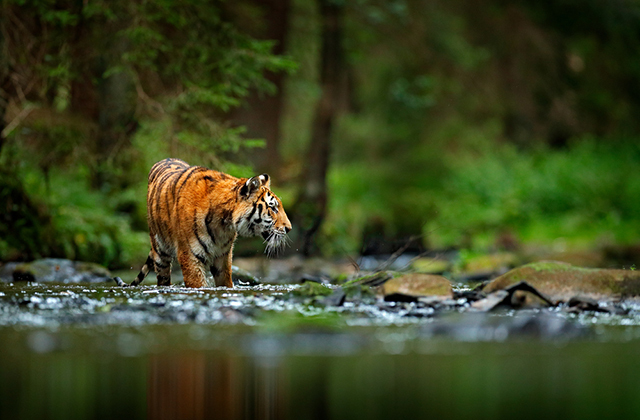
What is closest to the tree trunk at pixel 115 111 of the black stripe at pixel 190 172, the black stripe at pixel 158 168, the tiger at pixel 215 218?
the black stripe at pixel 158 168

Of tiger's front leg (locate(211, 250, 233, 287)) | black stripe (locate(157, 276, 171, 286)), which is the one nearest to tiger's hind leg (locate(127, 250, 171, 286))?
black stripe (locate(157, 276, 171, 286))

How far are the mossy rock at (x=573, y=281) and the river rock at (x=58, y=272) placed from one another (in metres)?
4.75

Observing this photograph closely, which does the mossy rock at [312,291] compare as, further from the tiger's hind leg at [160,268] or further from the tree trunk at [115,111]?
the tree trunk at [115,111]

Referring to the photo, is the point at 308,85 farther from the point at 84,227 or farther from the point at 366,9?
the point at 84,227

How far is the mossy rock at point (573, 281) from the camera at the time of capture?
20.6 ft

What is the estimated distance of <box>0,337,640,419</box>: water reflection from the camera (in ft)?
10.4

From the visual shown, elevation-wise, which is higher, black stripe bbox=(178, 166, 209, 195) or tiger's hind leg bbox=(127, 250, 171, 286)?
black stripe bbox=(178, 166, 209, 195)

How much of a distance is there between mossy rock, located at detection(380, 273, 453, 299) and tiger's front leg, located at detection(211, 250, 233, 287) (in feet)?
6.09

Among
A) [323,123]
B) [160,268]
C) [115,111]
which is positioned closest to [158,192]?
[160,268]

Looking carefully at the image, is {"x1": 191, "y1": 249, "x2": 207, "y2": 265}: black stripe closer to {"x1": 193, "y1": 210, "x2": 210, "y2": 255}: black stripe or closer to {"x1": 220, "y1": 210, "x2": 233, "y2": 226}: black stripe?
{"x1": 193, "y1": 210, "x2": 210, "y2": 255}: black stripe

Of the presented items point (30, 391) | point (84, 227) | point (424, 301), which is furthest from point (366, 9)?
point (30, 391)

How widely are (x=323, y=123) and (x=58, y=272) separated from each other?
305 inches

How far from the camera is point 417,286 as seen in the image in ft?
20.5

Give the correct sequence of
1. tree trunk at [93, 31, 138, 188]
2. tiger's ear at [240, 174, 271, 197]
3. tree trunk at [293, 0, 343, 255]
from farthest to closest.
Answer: tree trunk at [293, 0, 343, 255], tree trunk at [93, 31, 138, 188], tiger's ear at [240, 174, 271, 197]
